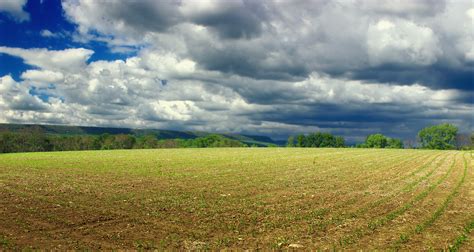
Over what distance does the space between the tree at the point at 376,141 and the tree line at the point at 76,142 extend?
72852 millimetres

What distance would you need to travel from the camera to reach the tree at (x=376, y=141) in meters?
191

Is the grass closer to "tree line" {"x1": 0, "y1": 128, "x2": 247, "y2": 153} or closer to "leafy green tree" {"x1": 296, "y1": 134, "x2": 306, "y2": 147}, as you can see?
"tree line" {"x1": 0, "y1": 128, "x2": 247, "y2": 153}

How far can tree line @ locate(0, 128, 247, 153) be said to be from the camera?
14550 centimetres

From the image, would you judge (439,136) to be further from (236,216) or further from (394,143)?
(236,216)

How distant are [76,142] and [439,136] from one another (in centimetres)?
16918

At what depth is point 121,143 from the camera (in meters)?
165

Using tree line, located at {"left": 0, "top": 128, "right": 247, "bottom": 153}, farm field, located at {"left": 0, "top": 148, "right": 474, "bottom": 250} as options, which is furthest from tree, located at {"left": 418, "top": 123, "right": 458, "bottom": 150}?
farm field, located at {"left": 0, "top": 148, "right": 474, "bottom": 250}

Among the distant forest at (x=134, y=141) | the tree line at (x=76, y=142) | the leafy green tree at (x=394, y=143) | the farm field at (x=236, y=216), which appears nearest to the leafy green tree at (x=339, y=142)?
the distant forest at (x=134, y=141)

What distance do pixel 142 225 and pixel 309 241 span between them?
712 centimetres

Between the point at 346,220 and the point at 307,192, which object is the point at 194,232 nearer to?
the point at 346,220

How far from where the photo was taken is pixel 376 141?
19212 cm

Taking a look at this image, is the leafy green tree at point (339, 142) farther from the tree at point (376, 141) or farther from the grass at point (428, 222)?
the grass at point (428, 222)

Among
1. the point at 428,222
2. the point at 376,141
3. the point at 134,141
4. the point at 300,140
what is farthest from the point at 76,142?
the point at 428,222

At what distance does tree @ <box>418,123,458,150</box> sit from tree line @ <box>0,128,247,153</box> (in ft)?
318
